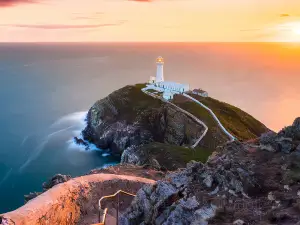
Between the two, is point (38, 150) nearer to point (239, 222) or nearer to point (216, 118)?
point (216, 118)

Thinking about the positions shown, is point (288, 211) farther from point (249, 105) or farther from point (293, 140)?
point (249, 105)

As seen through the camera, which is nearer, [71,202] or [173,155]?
[71,202]

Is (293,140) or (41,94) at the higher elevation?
(293,140)

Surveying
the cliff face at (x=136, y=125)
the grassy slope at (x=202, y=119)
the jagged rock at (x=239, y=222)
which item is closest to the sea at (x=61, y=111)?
the cliff face at (x=136, y=125)

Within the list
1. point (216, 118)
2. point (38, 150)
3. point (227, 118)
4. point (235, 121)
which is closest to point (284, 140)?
point (216, 118)

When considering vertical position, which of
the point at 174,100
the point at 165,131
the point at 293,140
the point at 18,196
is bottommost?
the point at 18,196

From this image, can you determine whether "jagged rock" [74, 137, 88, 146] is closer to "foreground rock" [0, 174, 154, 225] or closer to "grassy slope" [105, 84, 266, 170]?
"grassy slope" [105, 84, 266, 170]

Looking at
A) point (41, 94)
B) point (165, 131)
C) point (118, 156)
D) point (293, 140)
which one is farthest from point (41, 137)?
point (293, 140)
